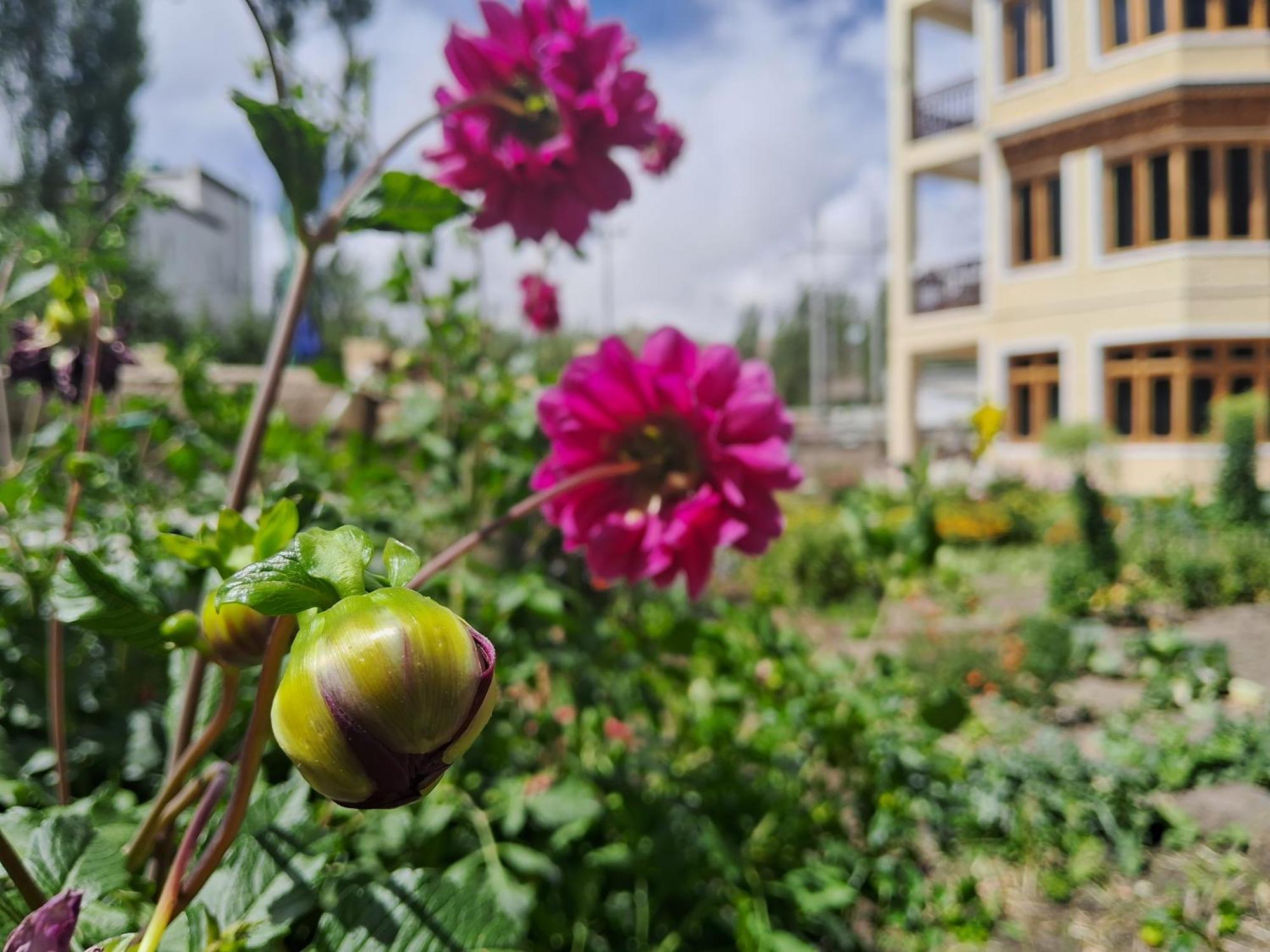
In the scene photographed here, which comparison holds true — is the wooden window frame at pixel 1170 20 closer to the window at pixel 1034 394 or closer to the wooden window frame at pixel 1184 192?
the wooden window frame at pixel 1184 192

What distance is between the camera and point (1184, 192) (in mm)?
6707

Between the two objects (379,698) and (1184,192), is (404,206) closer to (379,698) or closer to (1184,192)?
(379,698)

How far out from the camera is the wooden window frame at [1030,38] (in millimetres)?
8523

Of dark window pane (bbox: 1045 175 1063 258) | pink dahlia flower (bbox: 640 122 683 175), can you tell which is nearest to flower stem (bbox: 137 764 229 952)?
pink dahlia flower (bbox: 640 122 683 175)

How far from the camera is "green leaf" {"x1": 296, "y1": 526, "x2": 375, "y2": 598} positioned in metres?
0.21

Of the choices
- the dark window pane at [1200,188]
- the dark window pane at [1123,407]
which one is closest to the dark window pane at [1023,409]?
the dark window pane at [1123,407]

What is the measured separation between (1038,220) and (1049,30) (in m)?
1.81

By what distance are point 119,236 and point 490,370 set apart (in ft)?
2.40

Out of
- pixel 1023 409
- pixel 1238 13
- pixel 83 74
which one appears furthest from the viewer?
pixel 83 74

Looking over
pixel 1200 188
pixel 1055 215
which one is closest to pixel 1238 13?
pixel 1200 188

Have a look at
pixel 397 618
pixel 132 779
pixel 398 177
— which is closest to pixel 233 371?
pixel 132 779

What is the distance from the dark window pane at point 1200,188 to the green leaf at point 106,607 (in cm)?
777

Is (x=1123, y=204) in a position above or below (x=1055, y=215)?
below

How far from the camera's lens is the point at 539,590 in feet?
3.07
